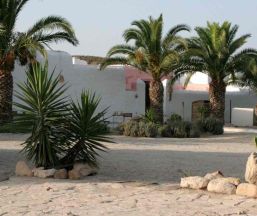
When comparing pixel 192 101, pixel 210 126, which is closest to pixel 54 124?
pixel 210 126

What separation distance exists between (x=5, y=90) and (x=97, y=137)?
12.0m

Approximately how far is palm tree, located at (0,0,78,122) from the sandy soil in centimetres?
812

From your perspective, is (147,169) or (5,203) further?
(147,169)

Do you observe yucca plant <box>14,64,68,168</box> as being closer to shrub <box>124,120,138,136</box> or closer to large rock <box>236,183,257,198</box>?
large rock <box>236,183,257,198</box>

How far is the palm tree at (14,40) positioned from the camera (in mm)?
21078

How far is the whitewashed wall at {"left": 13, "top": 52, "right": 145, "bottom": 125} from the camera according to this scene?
27922mm

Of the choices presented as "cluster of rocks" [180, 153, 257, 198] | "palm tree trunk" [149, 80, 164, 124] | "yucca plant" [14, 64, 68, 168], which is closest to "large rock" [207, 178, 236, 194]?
"cluster of rocks" [180, 153, 257, 198]

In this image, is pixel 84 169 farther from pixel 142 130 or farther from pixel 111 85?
pixel 111 85

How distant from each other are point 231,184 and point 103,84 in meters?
21.9

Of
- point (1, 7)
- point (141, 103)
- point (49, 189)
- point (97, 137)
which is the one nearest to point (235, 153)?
point (97, 137)

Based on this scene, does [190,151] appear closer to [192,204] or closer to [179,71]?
A: [192,204]

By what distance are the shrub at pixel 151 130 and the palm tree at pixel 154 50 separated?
106 inches

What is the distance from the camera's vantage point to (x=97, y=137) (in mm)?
10617

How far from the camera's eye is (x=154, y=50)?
25531 millimetres
